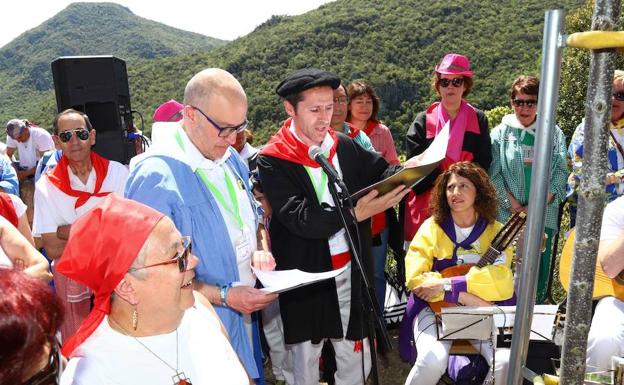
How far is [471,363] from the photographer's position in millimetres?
3127

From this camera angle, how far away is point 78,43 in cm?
8062

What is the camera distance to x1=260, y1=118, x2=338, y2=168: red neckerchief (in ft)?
9.60

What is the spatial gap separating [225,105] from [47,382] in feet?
4.15

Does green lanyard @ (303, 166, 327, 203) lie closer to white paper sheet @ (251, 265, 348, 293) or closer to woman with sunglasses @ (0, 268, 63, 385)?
white paper sheet @ (251, 265, 348, 293)

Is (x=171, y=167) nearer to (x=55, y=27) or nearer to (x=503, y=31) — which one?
(x=503, y=31)

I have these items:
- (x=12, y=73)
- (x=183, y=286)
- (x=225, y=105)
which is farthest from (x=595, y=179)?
(x=12, y=73)

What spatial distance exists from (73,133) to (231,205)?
1864 millimetres

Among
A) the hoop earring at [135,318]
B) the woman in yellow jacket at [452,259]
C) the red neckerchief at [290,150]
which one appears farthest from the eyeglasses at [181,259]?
the woman in yellow jacket at [452,259]

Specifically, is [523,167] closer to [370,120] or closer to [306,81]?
[370,120]

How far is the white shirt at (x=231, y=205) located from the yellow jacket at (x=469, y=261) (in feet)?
3.81

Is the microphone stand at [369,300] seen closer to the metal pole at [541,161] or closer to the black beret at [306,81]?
the black beret at [306,81]

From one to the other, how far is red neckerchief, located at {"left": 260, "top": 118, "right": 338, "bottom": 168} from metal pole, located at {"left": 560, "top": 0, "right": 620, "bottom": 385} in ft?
6.19

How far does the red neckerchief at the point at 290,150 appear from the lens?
9.60ft

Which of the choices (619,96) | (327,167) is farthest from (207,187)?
(619,96)
